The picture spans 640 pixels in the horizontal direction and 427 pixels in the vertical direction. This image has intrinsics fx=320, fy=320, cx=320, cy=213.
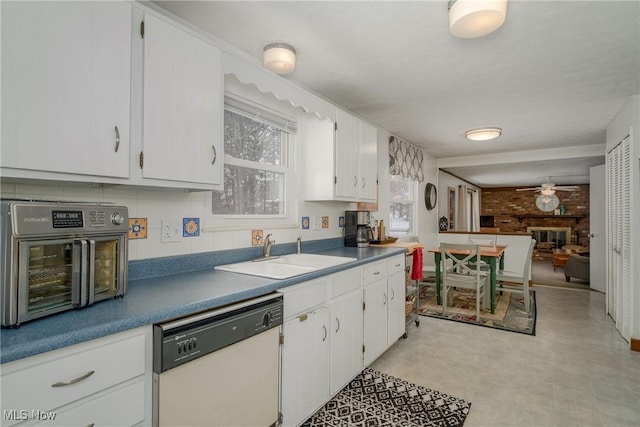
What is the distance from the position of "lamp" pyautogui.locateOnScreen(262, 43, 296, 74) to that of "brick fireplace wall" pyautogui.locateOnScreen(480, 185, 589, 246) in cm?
902

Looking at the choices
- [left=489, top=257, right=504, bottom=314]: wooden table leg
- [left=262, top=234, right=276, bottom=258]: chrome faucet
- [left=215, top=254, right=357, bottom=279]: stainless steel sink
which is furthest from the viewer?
[left=489, top=257, right=504, bottom=314]: wooden table leg

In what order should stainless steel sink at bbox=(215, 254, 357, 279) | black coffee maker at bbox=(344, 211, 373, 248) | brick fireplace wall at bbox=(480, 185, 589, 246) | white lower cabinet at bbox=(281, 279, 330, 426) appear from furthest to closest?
brick fireplace wall at bbox=(480, 185, 589, 246), black coffee maker at bbox=(344, 211, 373, 248), stainless steel sink at bbox=(215, 254, 357, 279), white lower cabinet at bbox=(281, 279, 330, 426)

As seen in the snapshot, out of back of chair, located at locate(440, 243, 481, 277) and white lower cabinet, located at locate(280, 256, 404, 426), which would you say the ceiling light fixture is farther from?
white lower cabinet, located at locate(280, 256, 404, 426)

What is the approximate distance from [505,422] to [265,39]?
2796 millimetres

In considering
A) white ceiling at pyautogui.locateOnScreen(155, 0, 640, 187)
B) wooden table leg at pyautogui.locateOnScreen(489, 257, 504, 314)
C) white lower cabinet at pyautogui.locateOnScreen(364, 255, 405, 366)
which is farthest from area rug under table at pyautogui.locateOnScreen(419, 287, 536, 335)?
white ceiling at pyautogui.locateOnScreen(155, 0, 640, 187)

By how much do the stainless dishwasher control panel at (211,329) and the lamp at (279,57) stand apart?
1489 mm

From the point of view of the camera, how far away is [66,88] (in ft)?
3.73

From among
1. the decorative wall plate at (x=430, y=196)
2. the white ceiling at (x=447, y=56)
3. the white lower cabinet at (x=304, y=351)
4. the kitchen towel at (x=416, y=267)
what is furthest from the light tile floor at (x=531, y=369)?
the decorative wall plate at (x=430, y=196)

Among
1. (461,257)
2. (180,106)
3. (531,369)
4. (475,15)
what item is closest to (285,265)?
(180,106)

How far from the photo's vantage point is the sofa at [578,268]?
5.67 m

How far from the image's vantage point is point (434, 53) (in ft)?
7.32

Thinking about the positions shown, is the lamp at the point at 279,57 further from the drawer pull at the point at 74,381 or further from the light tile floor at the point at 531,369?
the light tile floor at the point at 531,369

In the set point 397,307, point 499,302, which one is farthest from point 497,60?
point 499,302

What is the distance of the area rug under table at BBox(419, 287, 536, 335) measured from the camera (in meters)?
3.56
